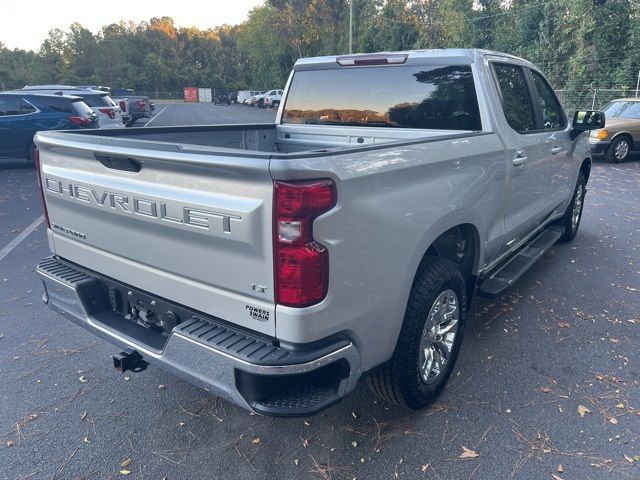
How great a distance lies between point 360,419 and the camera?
3.01 metres

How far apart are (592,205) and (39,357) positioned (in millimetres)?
8568

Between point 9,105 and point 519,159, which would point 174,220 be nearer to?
A: point 519,159

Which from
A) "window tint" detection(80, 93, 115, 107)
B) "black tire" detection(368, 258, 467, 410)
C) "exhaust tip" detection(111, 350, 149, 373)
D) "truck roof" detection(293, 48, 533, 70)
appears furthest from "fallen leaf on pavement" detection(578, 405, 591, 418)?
"window tint" detection(80, 93, 115, 107)

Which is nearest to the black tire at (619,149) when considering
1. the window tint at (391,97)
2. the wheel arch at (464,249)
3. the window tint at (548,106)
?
the window tint at (548,106)

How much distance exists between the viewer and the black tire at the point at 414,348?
2.71 meters

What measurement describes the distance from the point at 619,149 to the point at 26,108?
49.7ft

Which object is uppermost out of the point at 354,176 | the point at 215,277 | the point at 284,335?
the point at 354,176

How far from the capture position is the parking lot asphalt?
2.64 meters

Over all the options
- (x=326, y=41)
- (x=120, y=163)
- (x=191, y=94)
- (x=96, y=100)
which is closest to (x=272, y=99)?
(x=326, y=41)

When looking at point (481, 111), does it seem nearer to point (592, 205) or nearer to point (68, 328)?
point (68, 328)

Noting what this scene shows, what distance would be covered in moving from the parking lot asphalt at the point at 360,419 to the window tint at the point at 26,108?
9516 millimetres

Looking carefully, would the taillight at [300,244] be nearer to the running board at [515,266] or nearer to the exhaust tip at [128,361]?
the exhaust tip at [128,361]

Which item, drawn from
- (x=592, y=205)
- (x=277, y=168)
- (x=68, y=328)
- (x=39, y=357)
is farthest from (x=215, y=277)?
(x=592, y=205)

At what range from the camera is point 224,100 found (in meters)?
75.6
